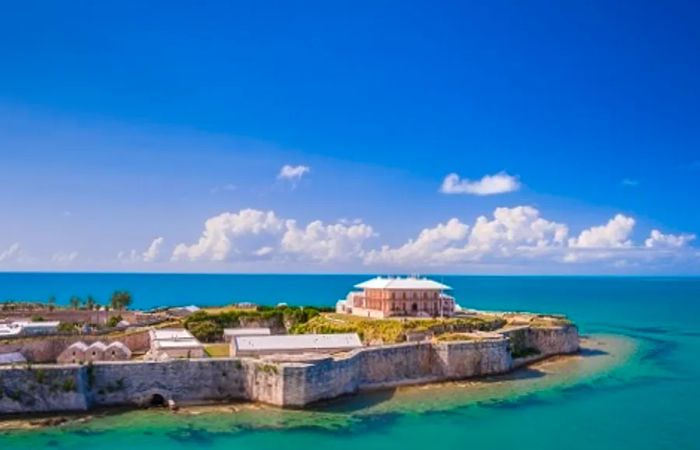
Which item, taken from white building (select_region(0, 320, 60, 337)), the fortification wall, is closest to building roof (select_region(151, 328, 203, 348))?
the fortification wall

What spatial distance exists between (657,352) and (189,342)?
41.5m

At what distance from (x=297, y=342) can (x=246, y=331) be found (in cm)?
1208

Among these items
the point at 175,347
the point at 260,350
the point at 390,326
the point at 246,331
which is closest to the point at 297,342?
the point at 260,350

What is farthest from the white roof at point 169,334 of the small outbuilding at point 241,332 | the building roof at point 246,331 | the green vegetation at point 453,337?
the green vegetation at point 453,337

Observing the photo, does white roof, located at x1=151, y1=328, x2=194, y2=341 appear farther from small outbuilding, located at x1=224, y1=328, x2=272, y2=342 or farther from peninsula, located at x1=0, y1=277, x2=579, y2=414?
small outbuilding, located at x1=224, y1=328, x2=272, y2=342

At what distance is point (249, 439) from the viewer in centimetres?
2877

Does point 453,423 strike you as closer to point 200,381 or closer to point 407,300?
point 200,381

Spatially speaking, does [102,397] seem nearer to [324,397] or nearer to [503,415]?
[324,397]

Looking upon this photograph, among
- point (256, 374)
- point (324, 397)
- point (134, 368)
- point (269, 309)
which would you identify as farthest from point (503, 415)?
point (269, 309)

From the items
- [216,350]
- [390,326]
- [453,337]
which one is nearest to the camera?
[216,350]

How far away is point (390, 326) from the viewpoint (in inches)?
1839

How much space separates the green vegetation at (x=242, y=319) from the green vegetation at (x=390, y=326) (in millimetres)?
2937

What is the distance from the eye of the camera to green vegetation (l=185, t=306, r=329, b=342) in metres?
51.9

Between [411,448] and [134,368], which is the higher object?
[134,368]
